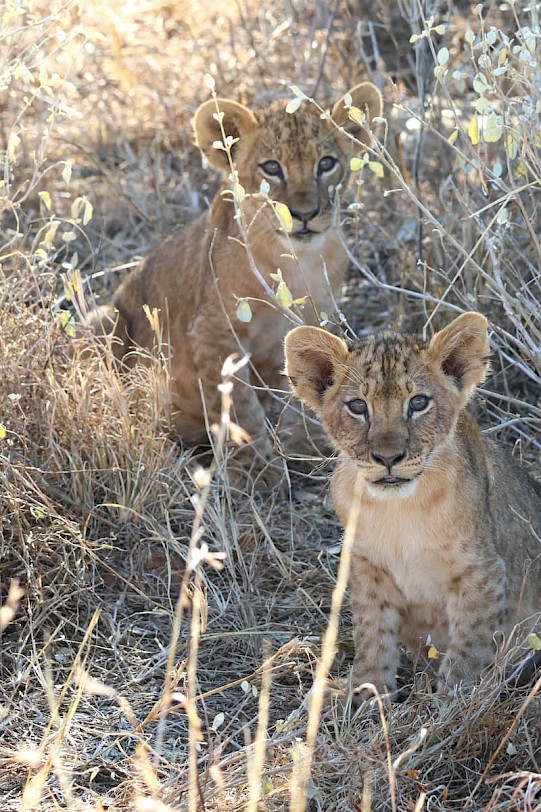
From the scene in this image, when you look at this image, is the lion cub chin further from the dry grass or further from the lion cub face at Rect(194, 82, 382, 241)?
the lion cub face at Rect(194, 82, 382, 241)

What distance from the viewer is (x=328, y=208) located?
5938mm

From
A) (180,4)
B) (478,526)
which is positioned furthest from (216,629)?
(180,4)

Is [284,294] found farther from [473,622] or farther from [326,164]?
[326,164]

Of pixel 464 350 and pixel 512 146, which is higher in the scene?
pixel 512 146

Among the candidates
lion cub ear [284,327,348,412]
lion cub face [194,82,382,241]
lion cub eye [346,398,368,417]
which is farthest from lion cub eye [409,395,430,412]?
lion cub face [194,82,382,241]

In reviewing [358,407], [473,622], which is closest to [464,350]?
[358,407]

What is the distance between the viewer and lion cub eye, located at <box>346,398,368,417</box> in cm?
414

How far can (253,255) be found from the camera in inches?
243

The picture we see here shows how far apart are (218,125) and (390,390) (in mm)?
2410

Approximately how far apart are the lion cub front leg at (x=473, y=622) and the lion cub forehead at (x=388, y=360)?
0.65m

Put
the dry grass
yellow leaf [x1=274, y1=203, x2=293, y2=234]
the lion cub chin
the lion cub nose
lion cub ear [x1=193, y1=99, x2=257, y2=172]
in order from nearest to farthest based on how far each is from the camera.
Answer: the dry grass, the lion cub nose, the lion cub chin, yellow leaf [x1=274, y1=203, x2=293, y2=234], lion cub ear [x1=193, y1=99, x2=257, y2=172]

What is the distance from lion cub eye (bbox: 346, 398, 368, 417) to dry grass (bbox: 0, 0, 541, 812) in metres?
0.57

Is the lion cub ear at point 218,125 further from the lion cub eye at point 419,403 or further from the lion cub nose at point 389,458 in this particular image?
the lion cub nose at point 389,458

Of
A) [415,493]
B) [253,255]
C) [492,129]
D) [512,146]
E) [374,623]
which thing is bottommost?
[374,623]
